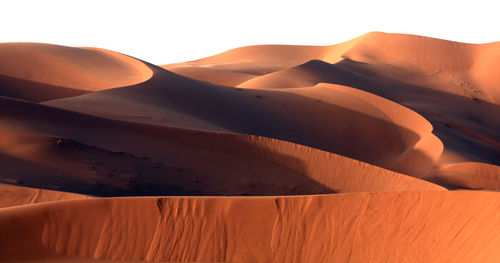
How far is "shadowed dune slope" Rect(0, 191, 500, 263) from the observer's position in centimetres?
653

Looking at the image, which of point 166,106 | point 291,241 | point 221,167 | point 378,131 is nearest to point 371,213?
point 291,241

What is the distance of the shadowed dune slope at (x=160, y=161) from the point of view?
1134 cm

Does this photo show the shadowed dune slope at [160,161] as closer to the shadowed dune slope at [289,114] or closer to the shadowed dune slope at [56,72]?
the shadowed dune slope at [289,114]

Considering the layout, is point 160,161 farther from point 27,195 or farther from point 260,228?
point 260,228

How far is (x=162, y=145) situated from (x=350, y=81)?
22.1 m

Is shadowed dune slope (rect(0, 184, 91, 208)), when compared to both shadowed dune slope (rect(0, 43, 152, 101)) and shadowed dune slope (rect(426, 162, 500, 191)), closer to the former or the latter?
shadowed dune slope (rect(426, 162, 500, 191))

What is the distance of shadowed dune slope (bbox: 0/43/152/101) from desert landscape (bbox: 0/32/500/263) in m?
0.08

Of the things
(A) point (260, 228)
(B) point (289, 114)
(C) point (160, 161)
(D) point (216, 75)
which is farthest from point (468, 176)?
(D) point (216, 75)

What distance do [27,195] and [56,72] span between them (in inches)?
558

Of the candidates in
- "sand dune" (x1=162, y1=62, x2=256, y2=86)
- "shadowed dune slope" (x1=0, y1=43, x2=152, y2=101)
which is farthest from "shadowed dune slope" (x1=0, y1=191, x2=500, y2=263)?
"sand dune" (x1=162, y1=62, x2=256, y2=86)

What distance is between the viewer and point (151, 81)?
2020 centimetres

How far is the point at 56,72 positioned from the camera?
878 inches

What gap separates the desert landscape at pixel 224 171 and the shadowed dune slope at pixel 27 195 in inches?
1.4

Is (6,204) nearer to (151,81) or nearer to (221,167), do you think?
(221,167)
